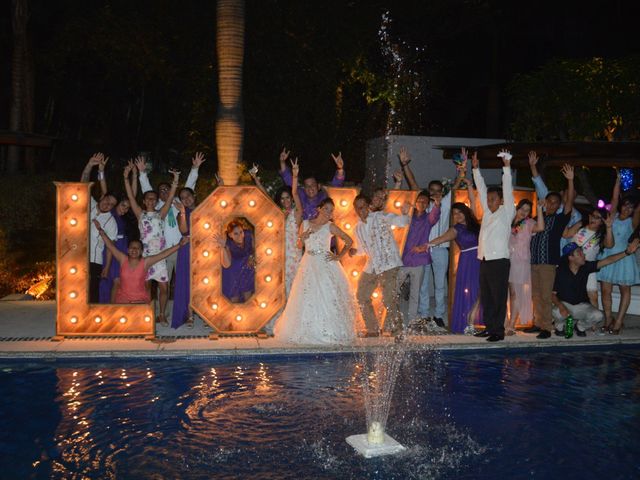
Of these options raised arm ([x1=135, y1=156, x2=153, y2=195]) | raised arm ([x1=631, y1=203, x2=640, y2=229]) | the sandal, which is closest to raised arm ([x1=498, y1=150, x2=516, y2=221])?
raised arm ([x1=631, y1=203, x2=640, y2=229])

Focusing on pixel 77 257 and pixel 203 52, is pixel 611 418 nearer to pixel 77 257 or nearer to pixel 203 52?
pixel 77 257

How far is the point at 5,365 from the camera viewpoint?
9391 mm

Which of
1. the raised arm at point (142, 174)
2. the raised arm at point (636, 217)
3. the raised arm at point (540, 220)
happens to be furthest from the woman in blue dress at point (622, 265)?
the raised arm at point (142, 174)

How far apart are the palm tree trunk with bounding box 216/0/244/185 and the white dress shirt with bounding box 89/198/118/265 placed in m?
4.77

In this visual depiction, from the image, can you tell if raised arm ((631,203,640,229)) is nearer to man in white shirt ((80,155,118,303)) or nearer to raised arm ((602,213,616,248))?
raised arm ((602,213,616,248))

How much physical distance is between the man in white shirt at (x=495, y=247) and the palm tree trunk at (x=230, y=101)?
264 inches

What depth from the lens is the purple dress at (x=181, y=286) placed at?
11.3 metres

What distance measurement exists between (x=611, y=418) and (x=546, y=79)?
48.0 ft

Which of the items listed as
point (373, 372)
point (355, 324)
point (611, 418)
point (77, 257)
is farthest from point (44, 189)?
point (611, 418)

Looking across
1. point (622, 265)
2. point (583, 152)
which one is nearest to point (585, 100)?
point (583, 152)

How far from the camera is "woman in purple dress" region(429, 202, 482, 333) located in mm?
11219

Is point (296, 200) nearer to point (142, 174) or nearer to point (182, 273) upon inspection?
point (182, 273)

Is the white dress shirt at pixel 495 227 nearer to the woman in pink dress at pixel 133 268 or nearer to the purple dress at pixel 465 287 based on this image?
the purple dress at pixel 465 287

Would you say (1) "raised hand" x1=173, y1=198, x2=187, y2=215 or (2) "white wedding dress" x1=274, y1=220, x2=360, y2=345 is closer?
(2) "white wedding dress" x1=274, y1=220, x2=360, y2=345
